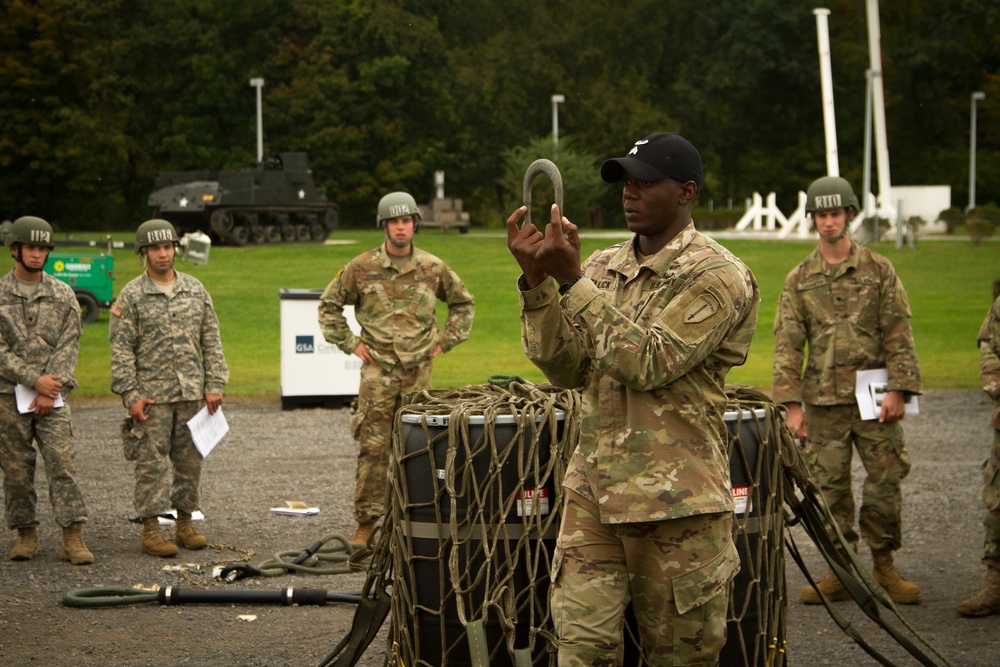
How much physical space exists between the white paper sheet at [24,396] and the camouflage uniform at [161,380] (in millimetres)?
461

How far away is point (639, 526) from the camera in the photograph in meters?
3.88

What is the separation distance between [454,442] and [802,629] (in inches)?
101

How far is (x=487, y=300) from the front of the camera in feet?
86.0

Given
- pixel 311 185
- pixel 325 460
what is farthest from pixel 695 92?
pixel 325 460

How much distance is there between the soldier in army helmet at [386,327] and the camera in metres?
8.03

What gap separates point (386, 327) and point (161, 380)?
4.58ft

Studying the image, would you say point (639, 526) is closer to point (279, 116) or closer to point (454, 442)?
point (454, 442)

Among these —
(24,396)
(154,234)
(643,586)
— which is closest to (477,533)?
(643,586)

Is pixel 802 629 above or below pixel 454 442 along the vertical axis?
below

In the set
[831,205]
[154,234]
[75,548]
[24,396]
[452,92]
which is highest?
[452,92]

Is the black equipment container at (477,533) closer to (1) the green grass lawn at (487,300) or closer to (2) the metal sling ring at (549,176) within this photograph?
(2) the metal sling ring at (549,176)

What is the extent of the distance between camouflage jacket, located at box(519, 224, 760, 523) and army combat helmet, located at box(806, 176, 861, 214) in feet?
9.93

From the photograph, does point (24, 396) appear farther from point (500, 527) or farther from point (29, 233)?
point (500, 527)

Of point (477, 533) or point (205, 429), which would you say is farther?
point (205, 429)
